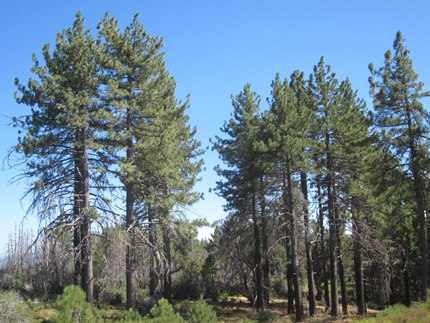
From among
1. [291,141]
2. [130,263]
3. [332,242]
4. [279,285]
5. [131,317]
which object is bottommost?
[279,285]

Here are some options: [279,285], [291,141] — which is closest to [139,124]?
[291,141]

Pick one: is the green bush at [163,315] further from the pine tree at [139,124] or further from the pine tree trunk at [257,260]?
the pine tree trunk at [257,260]

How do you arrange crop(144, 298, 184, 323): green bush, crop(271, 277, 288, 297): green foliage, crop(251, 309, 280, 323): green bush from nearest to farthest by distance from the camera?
1. crop(144, 298, 184, 323): green bush
2. crop(251, 309, 280, 323): green bush
3. crop(271, 277, 288, 297): green foliage

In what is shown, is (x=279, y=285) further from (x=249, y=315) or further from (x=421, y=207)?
(x=421, y=207)

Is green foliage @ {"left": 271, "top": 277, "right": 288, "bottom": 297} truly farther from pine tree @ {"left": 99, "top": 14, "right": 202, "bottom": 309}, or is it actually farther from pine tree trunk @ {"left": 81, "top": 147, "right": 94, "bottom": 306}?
pine tree trunk @ {"left": 81, "top": 147, "right": 94, "bottom": 306}

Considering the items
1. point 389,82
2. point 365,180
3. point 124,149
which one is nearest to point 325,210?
point 365,180

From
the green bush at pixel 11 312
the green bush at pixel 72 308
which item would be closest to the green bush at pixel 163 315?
the green bush at pixel 72 308

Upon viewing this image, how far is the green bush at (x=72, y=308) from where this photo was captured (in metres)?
10.7

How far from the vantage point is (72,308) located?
1088cm

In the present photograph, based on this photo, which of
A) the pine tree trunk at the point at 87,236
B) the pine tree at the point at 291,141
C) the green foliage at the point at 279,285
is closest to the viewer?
the pine tree trunk at the point at 87,236

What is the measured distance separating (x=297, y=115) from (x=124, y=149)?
8.66 meters

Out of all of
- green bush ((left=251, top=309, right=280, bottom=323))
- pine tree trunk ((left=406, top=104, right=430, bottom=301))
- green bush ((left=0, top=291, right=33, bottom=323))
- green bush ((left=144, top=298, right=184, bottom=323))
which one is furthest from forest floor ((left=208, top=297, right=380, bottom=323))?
green bush ((left=0, top=291, right=33, bottom=323))

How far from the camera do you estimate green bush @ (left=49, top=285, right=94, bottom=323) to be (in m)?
10.7

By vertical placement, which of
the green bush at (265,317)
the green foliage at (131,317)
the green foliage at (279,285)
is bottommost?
the green foliage at (279,285)
